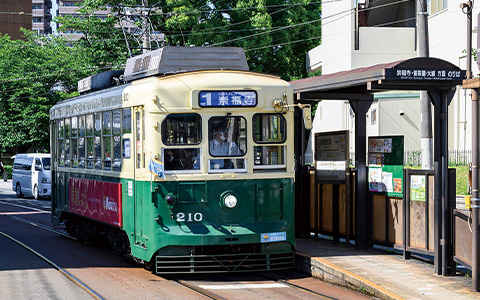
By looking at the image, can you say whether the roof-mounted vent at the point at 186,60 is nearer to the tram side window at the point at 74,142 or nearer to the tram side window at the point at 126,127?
the tram side window at the point at 126,127

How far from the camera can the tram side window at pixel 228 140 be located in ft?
38.1

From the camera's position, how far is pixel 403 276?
35.2 ft

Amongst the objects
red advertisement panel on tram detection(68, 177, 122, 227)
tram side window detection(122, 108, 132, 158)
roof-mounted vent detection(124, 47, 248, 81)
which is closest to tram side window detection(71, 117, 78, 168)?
red advertisement panel on tram detection(68, 177, 122, 227)

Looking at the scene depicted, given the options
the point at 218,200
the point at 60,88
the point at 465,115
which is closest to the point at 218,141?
the point at 218,200

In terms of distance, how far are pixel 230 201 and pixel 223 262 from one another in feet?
3.67

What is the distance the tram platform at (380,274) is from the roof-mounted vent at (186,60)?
333 cm

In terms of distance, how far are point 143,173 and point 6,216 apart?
44.7 ft

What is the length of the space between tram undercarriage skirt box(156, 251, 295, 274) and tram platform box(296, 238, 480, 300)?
0.47 metres

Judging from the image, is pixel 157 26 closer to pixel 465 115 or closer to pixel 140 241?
pixel 465 115

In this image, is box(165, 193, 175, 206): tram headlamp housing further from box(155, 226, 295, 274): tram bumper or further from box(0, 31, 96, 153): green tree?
box(0, 31, 96, 153): green tree

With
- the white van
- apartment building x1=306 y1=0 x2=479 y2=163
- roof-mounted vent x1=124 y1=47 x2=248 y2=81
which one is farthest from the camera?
the white van

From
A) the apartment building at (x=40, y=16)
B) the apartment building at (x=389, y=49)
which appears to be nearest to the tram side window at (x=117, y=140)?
the apartment building at (x=389, y=49)

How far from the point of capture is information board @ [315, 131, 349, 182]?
45.6 ft

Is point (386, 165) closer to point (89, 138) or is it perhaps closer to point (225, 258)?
point (225, 258)
